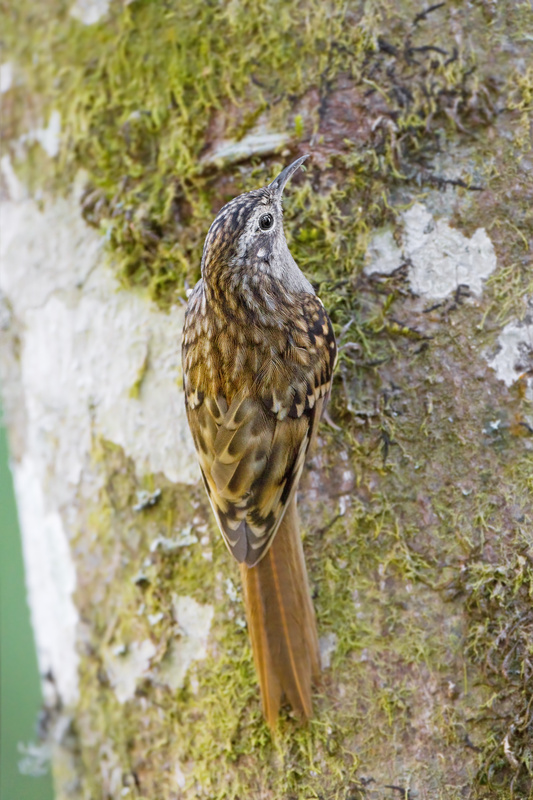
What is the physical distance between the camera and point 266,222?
8.48ft

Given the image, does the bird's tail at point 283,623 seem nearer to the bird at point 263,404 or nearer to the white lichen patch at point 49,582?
the bird at point 263,404

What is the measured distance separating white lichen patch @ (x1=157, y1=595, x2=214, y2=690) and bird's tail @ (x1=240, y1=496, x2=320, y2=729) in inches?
7.3

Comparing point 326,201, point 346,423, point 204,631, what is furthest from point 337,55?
point 204,631

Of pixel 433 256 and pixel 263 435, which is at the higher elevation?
pixel 433 256

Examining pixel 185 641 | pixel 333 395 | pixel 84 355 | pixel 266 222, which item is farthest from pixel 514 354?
pixel 84 355

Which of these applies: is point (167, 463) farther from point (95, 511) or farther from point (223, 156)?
point (223, 156)

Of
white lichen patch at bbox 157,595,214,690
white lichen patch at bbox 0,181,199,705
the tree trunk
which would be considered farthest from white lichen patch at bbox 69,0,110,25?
white lichen patch at bbox 157,595,214,690

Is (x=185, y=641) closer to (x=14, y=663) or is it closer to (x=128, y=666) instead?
(x=128, y=666)

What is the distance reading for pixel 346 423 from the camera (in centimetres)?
243

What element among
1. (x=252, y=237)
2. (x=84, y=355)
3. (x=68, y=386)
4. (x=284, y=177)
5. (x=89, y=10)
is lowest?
(x=68, y=386)

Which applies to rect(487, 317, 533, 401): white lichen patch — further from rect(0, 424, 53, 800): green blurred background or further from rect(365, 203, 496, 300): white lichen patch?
rect(0, 424, 53, 800): green blurred background

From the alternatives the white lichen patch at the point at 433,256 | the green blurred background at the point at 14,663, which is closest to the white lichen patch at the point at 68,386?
the white lichen patch at the point at 433,256

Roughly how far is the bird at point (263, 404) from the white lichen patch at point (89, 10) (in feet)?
3.69

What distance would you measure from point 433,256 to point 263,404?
0.76 meters
